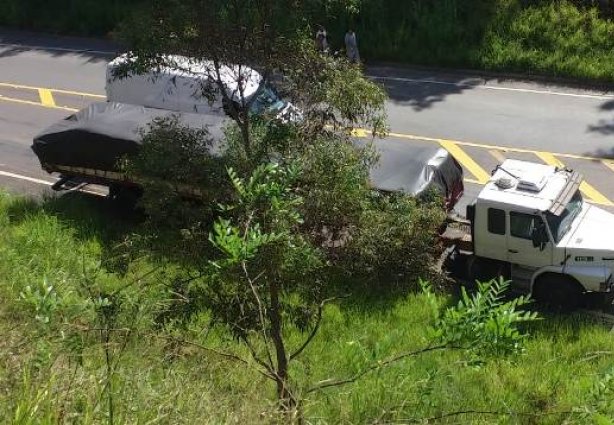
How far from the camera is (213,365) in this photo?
8094 mm

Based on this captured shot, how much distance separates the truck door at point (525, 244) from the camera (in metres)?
11.0

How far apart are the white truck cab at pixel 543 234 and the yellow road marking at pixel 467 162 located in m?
3.93

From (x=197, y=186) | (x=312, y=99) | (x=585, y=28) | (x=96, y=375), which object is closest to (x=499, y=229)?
(x=312, y=99)

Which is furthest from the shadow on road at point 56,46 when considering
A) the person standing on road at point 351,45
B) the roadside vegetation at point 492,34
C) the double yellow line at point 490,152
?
the double yellow line at point 490,152

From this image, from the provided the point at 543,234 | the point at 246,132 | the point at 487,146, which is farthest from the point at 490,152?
the point at 246,132

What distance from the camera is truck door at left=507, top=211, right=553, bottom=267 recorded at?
11048mm

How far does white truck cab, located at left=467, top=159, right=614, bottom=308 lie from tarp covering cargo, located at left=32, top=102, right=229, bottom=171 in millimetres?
4974

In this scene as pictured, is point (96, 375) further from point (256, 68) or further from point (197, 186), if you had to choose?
point (256, 68)

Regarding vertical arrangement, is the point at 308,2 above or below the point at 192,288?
above

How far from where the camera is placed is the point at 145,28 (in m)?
7.96

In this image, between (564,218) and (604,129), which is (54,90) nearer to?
(604,129)

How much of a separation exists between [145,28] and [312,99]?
192cm

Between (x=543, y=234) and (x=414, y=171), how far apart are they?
2542 mm

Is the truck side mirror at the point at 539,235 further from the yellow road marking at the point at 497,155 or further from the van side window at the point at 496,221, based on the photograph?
the yellow road marking at the point at 497,155
